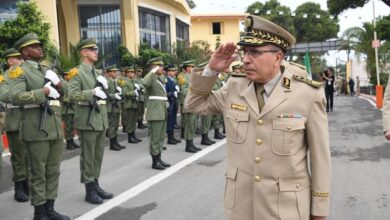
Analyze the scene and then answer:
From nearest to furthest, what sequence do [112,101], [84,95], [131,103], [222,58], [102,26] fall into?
1. [222,58]
2. [84,95]
3. [112,101]
4. [131,103]
5. [102,26]

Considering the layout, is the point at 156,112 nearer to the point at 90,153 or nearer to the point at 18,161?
the point at 90,153

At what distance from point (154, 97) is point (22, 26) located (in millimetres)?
5210

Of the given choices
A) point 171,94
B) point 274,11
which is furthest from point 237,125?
point 274,11

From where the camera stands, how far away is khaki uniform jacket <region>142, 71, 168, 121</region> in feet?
24.5

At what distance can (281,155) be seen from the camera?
249 centimetres

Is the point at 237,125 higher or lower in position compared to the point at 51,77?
lower

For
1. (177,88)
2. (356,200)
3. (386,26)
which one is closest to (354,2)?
(386,26)

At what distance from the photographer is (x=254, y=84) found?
266 centimetres

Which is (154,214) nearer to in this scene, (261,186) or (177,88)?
(261,186)

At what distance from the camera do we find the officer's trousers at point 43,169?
4.77 m

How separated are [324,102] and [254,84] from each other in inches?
16.7

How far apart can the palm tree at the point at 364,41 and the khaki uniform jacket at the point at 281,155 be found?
28.0 metres

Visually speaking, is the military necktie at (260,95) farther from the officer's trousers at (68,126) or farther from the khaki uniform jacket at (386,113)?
the officer's trousers at (68,126)

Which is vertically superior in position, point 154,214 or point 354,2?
point 354,2
